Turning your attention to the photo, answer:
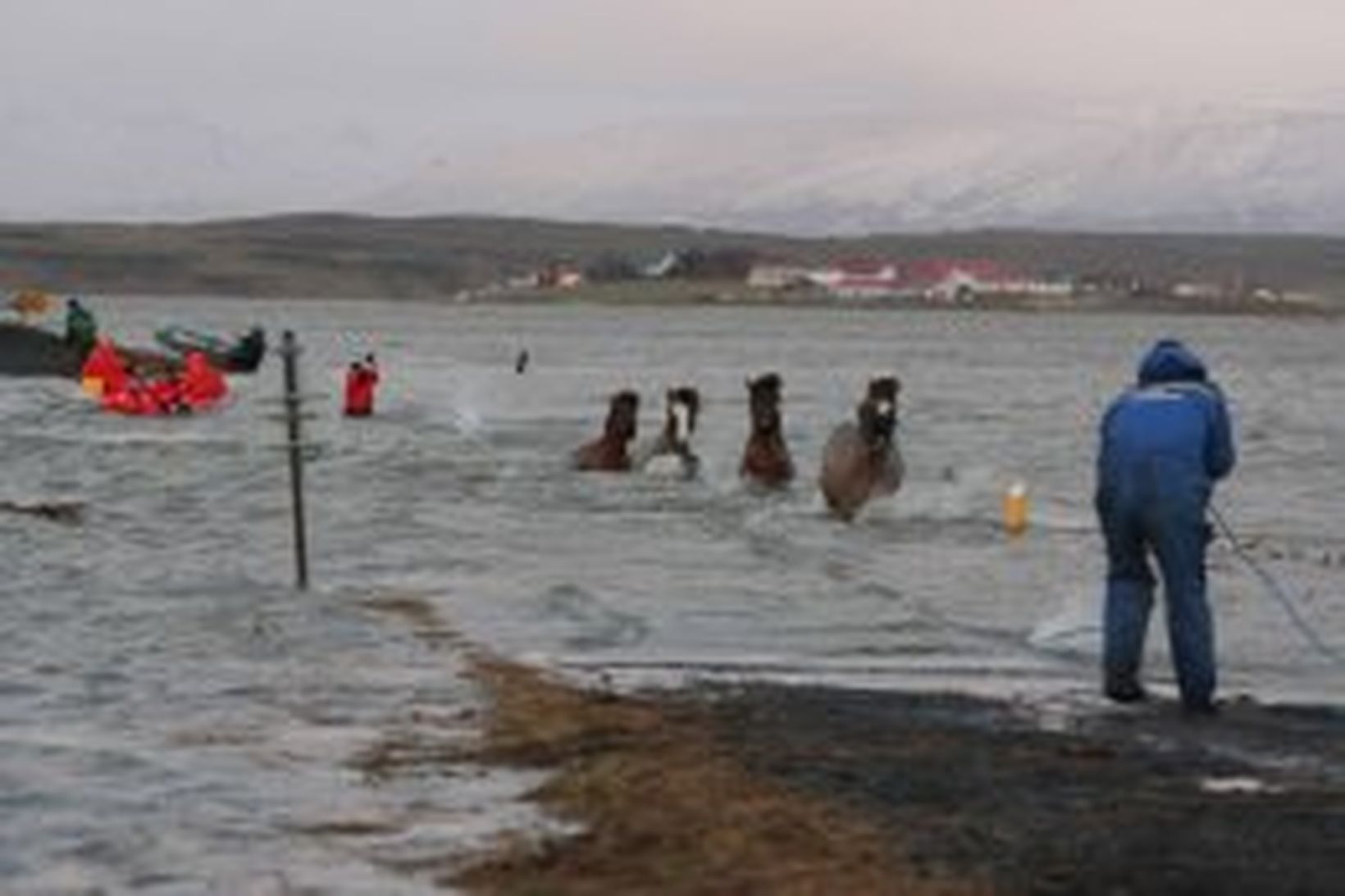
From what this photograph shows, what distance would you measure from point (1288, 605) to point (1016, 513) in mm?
8571

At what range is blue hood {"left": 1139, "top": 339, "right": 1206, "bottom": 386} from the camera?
13703 millimetres

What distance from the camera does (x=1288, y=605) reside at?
62.3 feet

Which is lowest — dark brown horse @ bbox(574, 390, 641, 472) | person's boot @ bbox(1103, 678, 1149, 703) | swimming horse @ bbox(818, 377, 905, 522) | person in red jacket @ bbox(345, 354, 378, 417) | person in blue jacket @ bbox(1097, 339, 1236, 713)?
person in red jacket @ bbox(345, 354, 378, 417)

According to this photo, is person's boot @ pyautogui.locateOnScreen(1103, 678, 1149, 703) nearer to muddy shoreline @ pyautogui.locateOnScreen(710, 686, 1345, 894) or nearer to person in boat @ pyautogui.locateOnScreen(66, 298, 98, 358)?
muddy shoreline @ pyautogui.locateOnScreen(710, 686, 1345, 894)

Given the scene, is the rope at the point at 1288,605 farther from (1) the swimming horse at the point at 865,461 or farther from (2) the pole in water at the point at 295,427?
(1) the swimming horse at the point at 865,461

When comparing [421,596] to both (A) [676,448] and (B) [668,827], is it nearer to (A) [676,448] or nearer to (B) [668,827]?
(B) [668,827]

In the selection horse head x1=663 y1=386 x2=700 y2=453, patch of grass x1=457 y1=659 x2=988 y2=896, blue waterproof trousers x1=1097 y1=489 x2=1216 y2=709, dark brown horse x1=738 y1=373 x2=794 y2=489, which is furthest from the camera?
horse head x1=663 y1=386 x2=700 y2=453

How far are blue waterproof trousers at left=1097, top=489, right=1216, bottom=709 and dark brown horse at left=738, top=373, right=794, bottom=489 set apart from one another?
59.7 feet

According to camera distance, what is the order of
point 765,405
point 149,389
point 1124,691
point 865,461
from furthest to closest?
1. point 149,389
2. point 765,405
3. point 865,461
4. point 1124,691

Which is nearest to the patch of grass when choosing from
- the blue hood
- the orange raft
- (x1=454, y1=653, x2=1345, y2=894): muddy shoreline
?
(x1=454, y1=653, x2=1345, y2=894): muddy shoreline

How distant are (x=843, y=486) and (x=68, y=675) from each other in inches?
572

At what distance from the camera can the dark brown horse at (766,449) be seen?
1266 inches

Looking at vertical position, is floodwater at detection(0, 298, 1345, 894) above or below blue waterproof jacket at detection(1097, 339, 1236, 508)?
below

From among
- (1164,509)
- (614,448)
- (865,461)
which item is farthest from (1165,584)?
(614,448)
